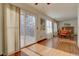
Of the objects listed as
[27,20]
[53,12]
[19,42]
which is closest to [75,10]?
[53,12]

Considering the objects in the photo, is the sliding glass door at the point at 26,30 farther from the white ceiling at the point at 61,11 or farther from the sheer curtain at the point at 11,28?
Result: the white ceiling at the point at 61,11

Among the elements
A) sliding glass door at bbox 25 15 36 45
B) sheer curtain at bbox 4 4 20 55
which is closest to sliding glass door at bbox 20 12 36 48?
sliding glass door at bbox 25 15 36 45

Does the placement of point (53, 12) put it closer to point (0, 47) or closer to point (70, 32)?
point (70, 32)

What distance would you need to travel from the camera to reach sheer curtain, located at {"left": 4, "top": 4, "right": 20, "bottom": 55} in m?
2.48

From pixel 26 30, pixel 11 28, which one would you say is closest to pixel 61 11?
pixel 26 30

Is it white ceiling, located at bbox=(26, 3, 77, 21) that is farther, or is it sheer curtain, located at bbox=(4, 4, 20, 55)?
white ceiling, located at bbox=(26, 3, 77, 21)

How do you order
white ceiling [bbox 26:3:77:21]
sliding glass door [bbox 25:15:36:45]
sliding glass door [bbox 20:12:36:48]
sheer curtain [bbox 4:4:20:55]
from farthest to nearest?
sliding glass door [bbox 25:15:36:45], sliding glass door [bbox 20:12:36:48], white ceiling [bbox 26:3:77:21], sheer curtain [bbox 4:4:20:55]

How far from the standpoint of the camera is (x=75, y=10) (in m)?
2.82

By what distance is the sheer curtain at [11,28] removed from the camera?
2.48 meters

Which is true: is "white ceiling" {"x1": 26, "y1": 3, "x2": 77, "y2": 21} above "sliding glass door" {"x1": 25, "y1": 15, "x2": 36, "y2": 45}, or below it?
above

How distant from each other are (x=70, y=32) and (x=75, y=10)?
0.66m

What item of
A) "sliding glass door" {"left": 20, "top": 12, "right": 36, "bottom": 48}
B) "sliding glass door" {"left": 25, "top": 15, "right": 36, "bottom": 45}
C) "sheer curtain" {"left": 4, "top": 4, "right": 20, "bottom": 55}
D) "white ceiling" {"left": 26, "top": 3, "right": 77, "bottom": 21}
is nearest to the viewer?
"sheer curtain" {"left": 4, "top": 4, "right": 20, "bottom": 55}

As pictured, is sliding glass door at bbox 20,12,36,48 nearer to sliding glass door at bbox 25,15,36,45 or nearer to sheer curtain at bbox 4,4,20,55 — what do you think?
sliding glass door at bbox 25,15,36,45

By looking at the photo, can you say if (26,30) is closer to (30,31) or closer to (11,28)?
(30,31)
